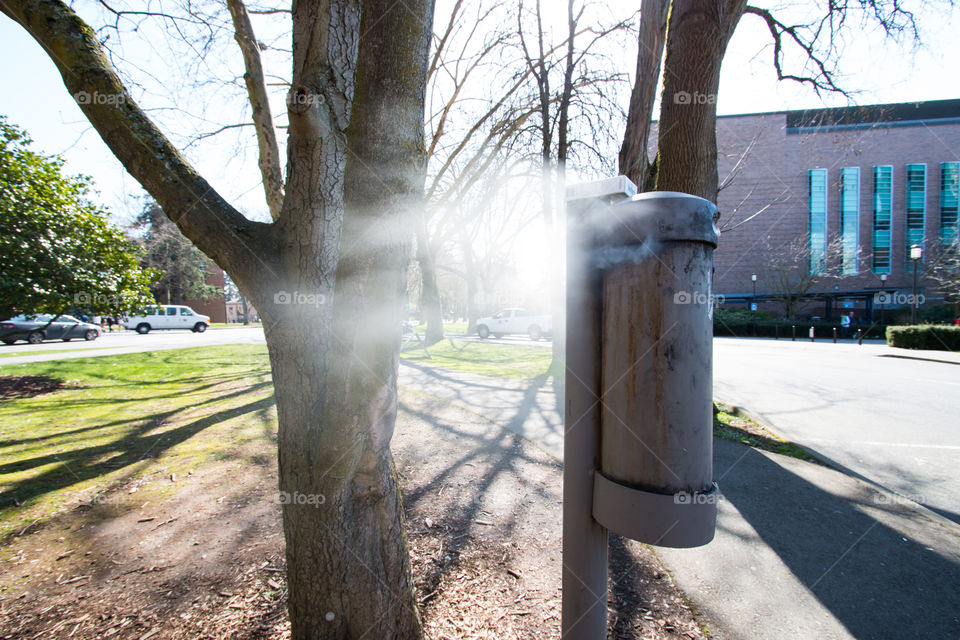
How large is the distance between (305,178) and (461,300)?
68.5 metres

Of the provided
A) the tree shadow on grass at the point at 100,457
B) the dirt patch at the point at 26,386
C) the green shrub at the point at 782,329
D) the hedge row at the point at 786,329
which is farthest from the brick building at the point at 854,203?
the dirt patch at the point at 26,386

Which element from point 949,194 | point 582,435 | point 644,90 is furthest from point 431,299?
point 949,194

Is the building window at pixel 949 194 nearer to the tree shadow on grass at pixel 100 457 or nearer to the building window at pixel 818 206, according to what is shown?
the building window at pixel 818 206

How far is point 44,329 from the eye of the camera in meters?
18.7

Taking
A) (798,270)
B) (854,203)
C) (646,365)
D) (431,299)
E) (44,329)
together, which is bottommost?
(44,329)

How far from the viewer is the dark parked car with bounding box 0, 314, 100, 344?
18281 mm

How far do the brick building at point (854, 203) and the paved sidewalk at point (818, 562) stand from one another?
106 ft

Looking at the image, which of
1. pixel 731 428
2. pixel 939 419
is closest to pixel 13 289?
pixel 731 428

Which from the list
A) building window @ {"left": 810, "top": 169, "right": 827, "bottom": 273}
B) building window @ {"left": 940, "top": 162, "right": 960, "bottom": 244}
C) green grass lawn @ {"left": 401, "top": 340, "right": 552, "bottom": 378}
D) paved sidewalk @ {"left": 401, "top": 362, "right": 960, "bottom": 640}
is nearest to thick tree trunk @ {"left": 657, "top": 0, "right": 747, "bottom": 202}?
paved sidewalk @ {"left": 401, "top": 362, "right": 960, "bottom": 640}

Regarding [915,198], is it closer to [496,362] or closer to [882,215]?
[882,215]

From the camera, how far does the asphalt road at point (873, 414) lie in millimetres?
4102

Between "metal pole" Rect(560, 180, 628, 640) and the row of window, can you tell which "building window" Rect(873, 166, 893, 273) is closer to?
the row of window

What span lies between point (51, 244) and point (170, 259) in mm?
34786

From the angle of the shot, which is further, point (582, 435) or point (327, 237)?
point (327, 237)
